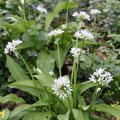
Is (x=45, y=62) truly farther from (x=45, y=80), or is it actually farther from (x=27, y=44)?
(x=45, y=80)

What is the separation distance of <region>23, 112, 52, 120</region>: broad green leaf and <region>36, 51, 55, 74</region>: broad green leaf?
0.51 m

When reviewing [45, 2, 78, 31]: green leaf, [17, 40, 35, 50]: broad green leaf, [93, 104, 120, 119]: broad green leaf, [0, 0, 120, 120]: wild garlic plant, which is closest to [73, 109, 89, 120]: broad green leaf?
[0, 0, 120, 120]: wild garlic plant

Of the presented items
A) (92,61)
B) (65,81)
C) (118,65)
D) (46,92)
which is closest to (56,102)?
(46,92)

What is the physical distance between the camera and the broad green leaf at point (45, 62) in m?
2.62

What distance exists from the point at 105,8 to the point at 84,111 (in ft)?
6.92

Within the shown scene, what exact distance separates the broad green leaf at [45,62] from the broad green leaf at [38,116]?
510mm

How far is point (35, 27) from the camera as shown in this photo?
285 cm

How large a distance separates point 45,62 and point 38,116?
A: 0.70 metres

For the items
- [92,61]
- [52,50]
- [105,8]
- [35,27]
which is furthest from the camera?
[105,8]

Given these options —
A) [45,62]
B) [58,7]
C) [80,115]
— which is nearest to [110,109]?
[80,115]

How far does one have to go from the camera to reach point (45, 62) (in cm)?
271

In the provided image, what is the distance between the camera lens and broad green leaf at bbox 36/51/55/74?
2.62 meters

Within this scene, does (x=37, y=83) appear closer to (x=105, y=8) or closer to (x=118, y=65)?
(x=118, y=65)

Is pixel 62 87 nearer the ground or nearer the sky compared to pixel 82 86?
nearer the sky
